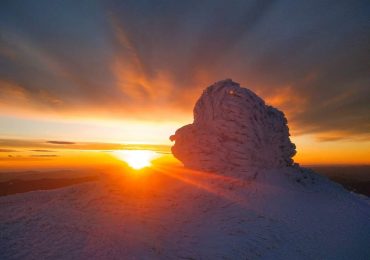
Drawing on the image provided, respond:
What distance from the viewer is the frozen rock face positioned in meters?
22.6

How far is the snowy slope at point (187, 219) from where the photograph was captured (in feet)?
38.6

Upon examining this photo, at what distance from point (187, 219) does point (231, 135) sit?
28.7ft

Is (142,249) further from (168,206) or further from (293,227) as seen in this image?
(293,227)

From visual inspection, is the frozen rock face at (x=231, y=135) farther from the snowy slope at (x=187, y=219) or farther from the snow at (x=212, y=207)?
the snowy slope at (x=187, y=219)

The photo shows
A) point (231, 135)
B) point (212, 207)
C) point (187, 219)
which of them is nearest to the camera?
point (187, 219)

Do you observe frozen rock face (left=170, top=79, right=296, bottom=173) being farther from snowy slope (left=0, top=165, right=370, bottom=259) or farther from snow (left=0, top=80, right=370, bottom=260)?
snowy slope (left=0, top=165, right=370, bottom=259)

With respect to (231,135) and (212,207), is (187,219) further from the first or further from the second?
(231,135)

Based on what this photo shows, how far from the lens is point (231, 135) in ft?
74.8

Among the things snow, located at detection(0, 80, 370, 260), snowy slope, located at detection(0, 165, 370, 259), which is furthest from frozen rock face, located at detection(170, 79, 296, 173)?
snowy slope, located at detection(0, 165, 370, 259)

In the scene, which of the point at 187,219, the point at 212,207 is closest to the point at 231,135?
the point at 212,207

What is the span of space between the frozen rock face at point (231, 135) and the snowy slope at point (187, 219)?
1.28 m

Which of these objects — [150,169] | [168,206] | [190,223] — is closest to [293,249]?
[190,223]

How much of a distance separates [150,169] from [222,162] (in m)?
6.17

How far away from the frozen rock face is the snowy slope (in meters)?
1.28
